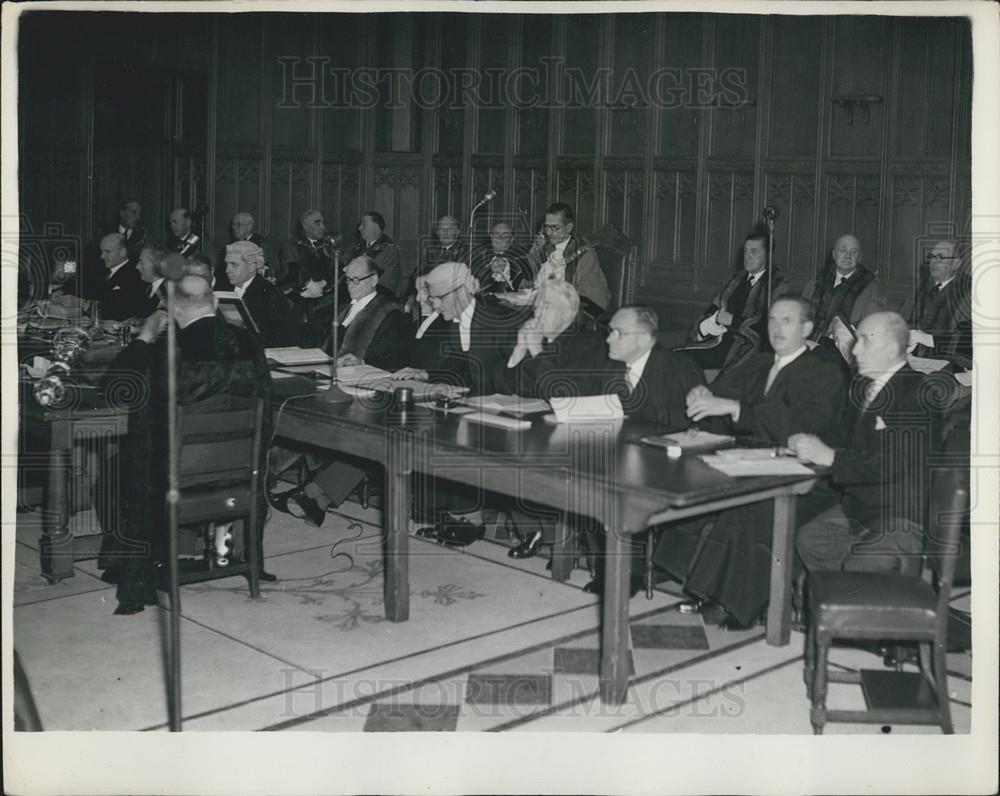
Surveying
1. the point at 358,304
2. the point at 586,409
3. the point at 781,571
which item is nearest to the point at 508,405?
the point at 586,409

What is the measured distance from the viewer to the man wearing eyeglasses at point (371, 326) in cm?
793

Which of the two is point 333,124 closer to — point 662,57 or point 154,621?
point 662,57

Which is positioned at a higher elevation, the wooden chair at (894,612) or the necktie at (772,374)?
the necktie at (772,374)

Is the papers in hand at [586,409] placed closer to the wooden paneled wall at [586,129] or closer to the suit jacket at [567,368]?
the suit jacket at [567,368]

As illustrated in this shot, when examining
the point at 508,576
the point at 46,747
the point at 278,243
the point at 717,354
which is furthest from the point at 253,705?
the point at 278,243

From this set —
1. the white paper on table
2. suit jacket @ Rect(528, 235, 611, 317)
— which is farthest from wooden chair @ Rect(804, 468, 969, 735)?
suit jacket @ Rect(528, 235, 611, 317)

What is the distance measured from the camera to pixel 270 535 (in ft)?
22.8

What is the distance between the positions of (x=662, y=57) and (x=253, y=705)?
8.48 meters

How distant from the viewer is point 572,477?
15.4 ft

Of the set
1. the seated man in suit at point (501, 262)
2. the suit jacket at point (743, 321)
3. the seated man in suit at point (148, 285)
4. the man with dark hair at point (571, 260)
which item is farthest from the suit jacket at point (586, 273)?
the seated man in suit at point (148, 285)

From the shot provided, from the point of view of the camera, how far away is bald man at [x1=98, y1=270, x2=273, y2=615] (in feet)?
18.6

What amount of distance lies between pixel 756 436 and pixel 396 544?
173cm

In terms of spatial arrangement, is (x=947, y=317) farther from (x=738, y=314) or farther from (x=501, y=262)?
(x=501, y=262)

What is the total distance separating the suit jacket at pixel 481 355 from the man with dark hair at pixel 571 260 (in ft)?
10.6
